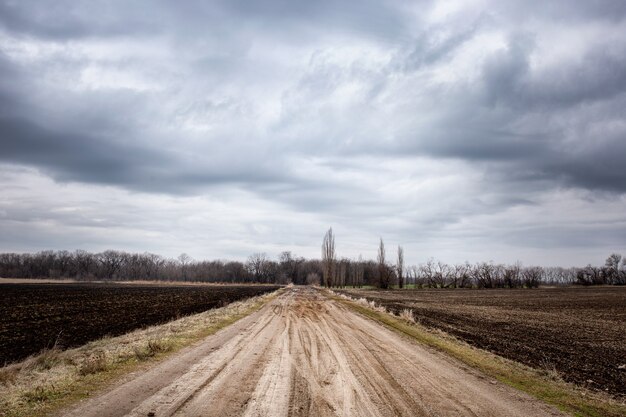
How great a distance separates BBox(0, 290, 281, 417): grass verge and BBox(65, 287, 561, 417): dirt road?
0.64m

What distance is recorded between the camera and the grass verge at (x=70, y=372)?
7.77 m

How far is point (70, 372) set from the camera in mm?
10336

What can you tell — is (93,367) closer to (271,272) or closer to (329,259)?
(329,259)

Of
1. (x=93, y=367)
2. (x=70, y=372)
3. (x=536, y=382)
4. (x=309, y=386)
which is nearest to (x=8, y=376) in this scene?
(x=70, y=372)

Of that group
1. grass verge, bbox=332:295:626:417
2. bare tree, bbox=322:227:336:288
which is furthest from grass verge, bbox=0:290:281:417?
bare tree, bbox=322:227:336:288

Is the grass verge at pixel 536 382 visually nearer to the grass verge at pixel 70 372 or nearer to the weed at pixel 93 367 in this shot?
the grass verge at pixel 70 372

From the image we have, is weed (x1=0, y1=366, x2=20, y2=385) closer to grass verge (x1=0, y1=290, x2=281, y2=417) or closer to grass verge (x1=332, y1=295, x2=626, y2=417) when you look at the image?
grass verge (x1=0, y1=290, x2=281, y2=417)

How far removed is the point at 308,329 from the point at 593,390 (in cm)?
1205

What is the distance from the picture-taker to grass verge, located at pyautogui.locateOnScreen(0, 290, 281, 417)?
25.5 feet

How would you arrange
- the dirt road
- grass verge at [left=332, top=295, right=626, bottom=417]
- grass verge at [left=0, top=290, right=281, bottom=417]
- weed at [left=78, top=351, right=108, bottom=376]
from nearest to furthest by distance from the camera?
the dirt road < grass verge at [left=0, top=290, right=281, bottom=417] < grass verge at [left=332, top=295, right=626, bottom=417] < weed at [left=78, top=351, right=108, bottom=376]

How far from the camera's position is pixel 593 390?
10438 millimetres

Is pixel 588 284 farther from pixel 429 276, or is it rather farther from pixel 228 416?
pixel 228 416

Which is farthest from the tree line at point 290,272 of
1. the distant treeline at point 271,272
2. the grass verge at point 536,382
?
the grass verge at point 536,382

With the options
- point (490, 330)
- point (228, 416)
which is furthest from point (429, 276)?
point (228, 416)
